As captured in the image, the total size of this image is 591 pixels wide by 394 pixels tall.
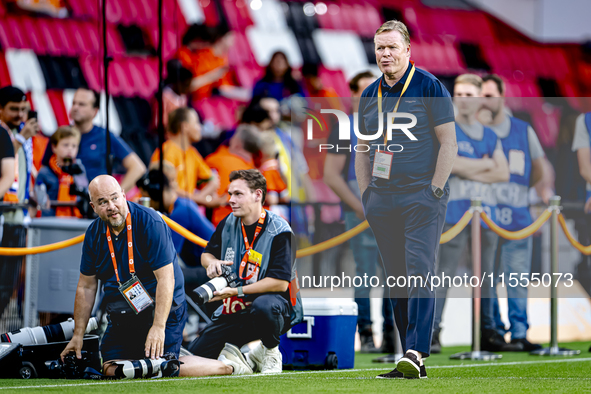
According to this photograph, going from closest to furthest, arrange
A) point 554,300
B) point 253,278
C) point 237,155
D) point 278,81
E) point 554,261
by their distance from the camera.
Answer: point 253,278 → point 554,261 → point 554,300 → point 237,155 → point 278,81

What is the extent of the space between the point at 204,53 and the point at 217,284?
17.6 ft

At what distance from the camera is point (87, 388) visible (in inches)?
159

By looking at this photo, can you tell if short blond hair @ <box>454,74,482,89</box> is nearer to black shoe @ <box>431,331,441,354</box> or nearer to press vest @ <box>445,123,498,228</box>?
press vest @ <box>445,123,498,228</box>

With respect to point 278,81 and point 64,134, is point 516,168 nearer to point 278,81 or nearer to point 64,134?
point 64,134

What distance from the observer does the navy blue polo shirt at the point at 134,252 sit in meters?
4.70

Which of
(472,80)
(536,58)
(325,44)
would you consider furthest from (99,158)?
(536,58)

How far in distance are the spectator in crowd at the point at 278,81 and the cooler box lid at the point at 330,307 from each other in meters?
3.99

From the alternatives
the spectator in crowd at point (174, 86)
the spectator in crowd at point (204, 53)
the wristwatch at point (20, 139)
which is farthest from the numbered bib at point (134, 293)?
the spectator in crowd at point (204, 53)

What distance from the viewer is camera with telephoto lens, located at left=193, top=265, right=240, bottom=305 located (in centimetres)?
479

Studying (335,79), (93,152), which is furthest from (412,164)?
(335,79)

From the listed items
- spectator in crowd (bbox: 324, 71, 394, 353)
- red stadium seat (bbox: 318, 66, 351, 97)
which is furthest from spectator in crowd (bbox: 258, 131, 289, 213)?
red stadium seat (bbox: 318, 66, 351, 97)

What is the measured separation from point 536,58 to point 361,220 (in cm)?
1101

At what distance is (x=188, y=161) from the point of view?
731cm

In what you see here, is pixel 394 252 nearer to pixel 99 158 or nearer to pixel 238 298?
pixel 238 298
